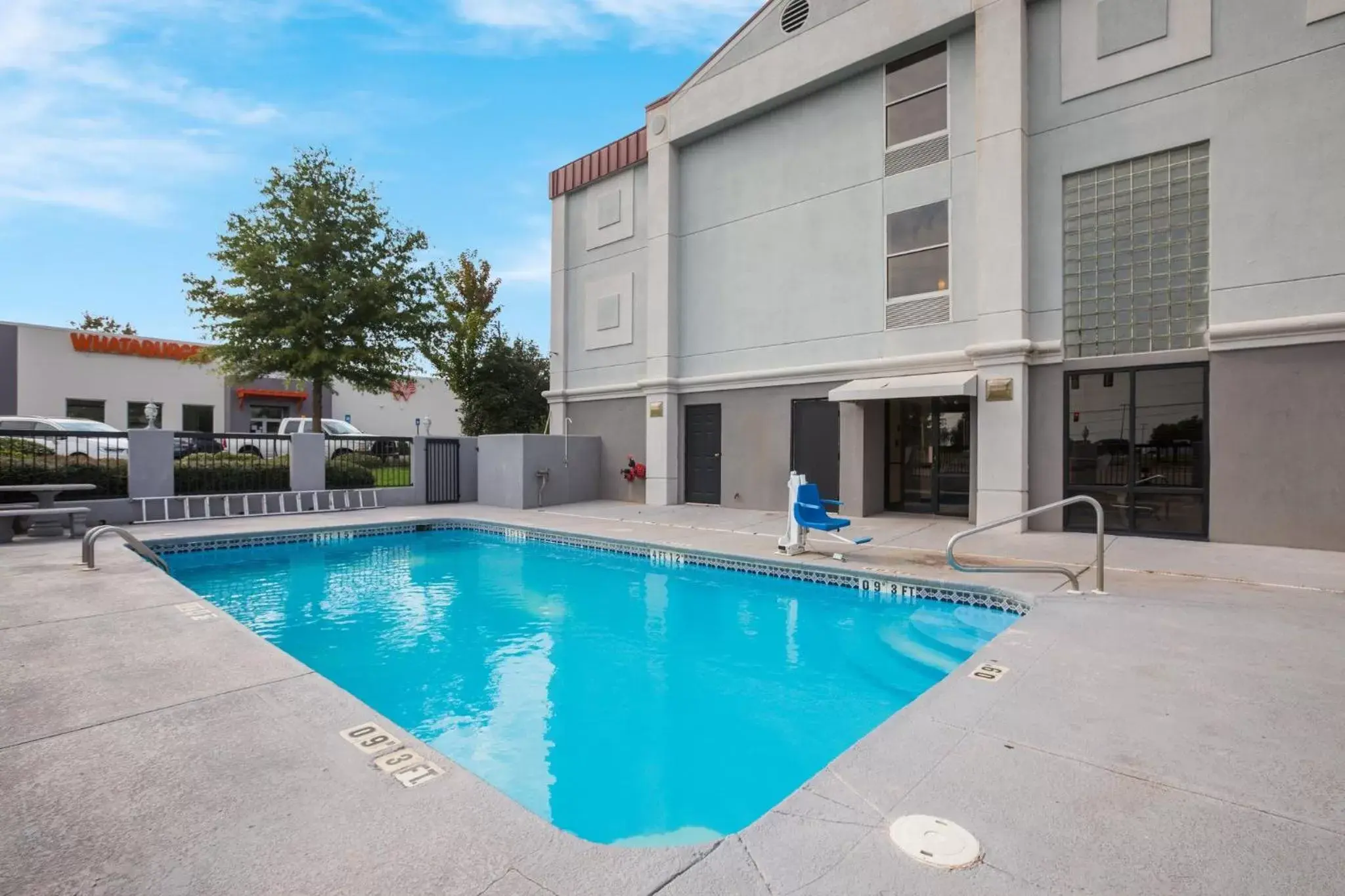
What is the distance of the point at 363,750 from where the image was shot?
2555 millimetres

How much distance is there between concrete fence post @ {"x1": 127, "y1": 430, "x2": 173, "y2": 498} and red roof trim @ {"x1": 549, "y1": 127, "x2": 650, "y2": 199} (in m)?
10.1

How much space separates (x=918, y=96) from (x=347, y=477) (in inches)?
521

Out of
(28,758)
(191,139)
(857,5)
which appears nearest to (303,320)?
(191,139)

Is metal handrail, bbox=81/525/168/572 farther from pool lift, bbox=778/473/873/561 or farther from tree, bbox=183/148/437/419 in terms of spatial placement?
tree, bbox=183/148/437/419

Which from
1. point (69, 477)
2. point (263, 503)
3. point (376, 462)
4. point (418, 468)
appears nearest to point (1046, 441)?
point (418, 468)

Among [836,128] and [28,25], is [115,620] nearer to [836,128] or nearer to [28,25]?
[28,25]

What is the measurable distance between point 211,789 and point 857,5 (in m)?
13.2

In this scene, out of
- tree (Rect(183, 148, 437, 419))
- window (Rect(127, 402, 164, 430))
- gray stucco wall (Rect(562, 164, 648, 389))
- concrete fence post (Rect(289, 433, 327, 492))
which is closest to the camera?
concrete fence post (Rect(289, 433, 327, 492))

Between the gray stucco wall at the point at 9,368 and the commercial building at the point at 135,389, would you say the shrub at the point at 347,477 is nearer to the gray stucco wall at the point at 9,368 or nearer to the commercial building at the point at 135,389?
A: the commercial building at the point at 135,389

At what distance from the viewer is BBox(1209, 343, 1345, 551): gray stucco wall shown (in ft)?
23.8

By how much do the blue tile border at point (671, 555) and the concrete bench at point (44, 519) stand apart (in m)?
1.00

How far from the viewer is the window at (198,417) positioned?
27.6 m

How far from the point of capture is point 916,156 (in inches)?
415

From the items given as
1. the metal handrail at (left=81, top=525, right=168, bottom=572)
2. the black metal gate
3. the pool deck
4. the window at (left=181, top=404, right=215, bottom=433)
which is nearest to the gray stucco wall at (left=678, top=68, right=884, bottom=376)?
the black metal gate
